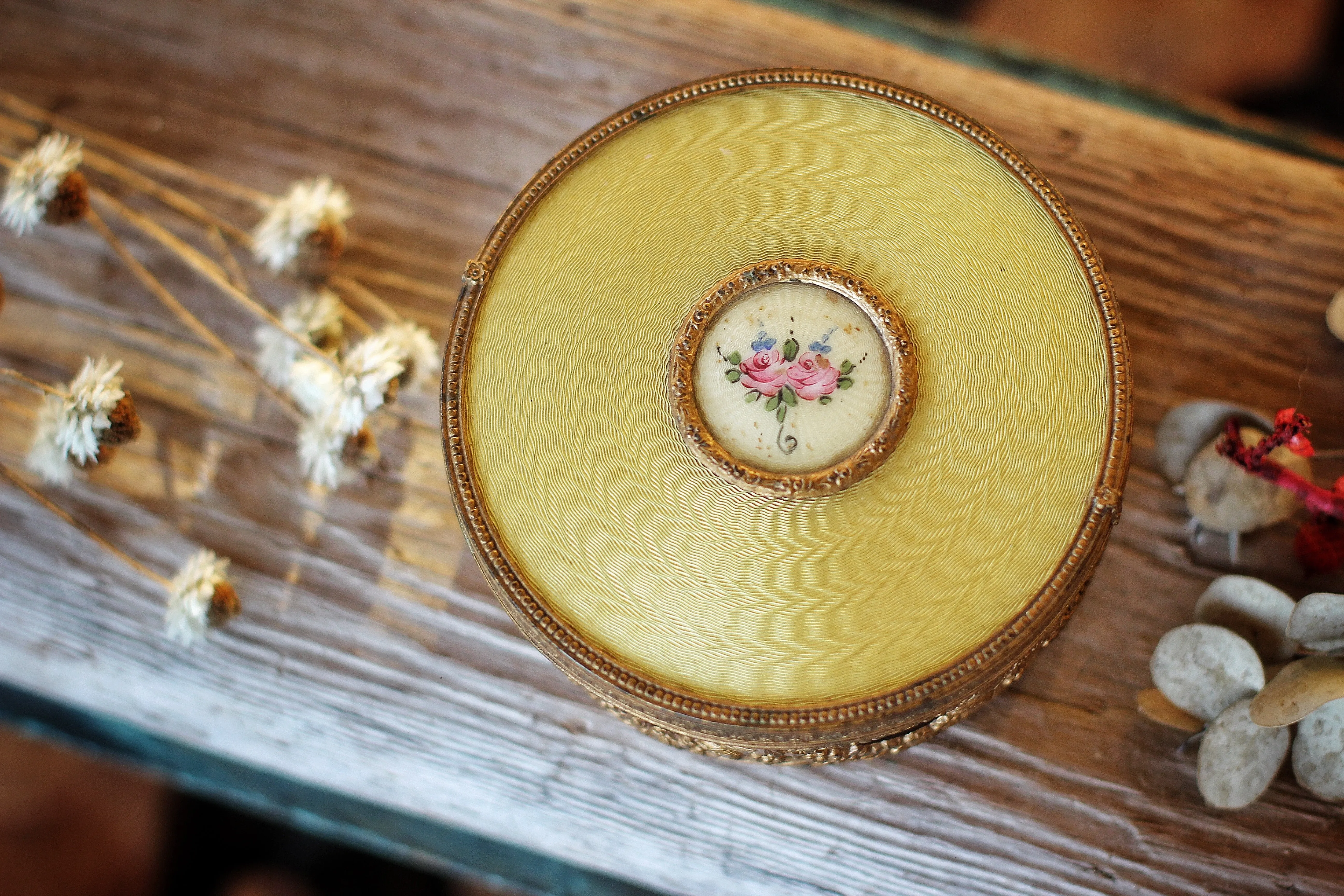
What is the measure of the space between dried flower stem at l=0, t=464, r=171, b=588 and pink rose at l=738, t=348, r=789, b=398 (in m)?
0.65

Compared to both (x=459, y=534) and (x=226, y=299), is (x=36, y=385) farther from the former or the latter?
(x=459, y=534)

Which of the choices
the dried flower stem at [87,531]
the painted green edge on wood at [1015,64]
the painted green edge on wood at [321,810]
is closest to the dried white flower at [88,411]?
the dried flower stem at [87,531]

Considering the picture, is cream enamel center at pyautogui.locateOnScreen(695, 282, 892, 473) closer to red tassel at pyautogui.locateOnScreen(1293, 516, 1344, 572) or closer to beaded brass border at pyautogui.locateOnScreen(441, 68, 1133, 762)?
beaded brass border at pyautogui.locateOnScreen(441, 68, 1133, 762)

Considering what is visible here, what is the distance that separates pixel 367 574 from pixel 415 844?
0.35 metres

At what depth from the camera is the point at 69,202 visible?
91cm

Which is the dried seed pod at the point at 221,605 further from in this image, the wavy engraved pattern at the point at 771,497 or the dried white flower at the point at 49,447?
the wavy engraved pattern at the point at 771,497

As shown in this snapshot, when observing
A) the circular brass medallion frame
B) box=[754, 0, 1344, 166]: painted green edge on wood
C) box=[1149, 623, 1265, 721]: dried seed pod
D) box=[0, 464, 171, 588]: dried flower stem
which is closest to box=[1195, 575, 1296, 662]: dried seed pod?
box=[1149, 623, 1265, 721]: dried seed pod

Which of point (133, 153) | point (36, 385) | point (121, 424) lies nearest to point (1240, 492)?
point (121, 424)

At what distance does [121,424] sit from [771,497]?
0.62 meters

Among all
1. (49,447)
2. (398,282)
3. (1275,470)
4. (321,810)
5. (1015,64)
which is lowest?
(321,810)

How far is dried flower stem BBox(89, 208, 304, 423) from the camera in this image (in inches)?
38.9

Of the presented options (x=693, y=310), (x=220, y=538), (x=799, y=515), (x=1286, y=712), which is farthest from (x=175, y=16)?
(x=1286, y=712)

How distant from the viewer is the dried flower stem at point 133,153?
1094mm

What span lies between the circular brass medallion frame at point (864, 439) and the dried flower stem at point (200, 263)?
0.38m
